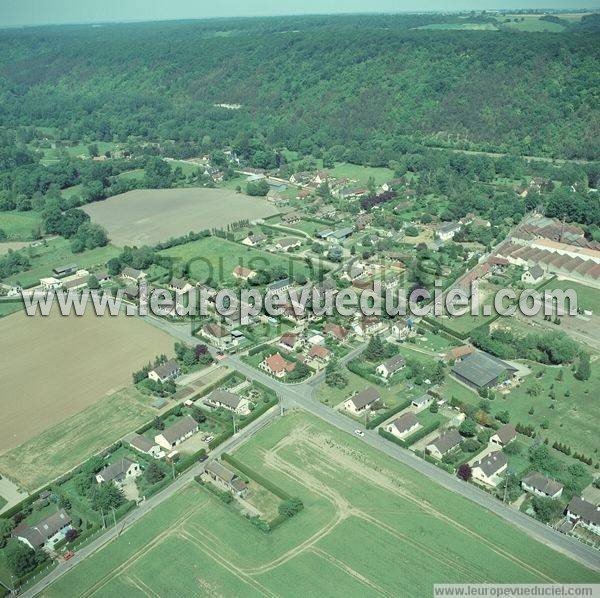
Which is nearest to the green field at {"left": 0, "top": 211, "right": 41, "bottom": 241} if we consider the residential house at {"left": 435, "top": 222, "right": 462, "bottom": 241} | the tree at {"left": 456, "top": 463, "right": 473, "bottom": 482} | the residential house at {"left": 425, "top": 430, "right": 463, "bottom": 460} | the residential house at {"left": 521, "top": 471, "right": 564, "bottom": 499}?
the residential house at {"left": 435, "top": 222, "right": 462, "bottom": 241}

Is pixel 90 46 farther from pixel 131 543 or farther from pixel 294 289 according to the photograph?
pixel 131 543

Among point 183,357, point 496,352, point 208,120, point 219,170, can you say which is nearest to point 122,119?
point 208,120

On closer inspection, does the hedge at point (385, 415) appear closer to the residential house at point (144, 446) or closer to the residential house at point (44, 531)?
the residential house at point (144, 446)

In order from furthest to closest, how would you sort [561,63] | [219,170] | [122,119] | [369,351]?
[122,119] < [561,63] < [219,170] < [369,351]

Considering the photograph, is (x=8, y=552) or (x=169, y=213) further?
(x=169, y=213)

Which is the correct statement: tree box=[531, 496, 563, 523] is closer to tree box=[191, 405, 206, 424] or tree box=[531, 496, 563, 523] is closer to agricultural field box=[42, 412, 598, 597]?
agricultural field box=[42, 412, 598, 597]

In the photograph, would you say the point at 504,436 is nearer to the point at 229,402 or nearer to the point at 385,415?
the point at 385,415

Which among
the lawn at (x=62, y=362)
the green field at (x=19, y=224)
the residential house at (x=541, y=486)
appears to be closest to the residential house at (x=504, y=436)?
the residential house at (x=541, y=486)
